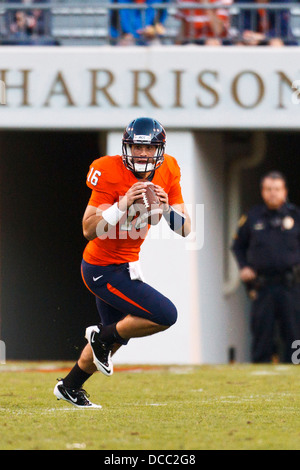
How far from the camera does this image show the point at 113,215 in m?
5.85

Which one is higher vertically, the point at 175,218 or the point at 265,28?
the point at 265,28

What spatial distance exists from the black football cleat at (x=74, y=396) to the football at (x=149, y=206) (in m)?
1.20

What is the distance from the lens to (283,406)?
6.40 metres

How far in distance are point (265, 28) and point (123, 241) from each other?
559 cm

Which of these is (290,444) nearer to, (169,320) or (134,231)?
(169,320)

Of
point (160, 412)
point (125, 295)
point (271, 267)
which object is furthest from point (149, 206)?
point (271, 267)

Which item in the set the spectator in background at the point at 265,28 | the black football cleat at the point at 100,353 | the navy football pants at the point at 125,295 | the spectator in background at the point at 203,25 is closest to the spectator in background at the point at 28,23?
the spectator in background at the point at 203,25

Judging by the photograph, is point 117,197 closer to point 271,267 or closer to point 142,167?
point 142,167

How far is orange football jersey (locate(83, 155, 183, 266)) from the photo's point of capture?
6027mm

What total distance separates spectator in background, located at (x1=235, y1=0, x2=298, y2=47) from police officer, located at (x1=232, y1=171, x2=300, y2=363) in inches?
61.5

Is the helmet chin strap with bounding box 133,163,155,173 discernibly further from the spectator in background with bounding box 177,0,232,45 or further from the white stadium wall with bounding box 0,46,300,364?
the spectator in background with bounding box 177,0,232,45

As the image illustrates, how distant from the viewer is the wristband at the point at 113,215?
19.2 ft

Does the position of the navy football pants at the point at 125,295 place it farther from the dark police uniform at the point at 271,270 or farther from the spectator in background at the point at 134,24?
the spectator in background at the point at 134,24
